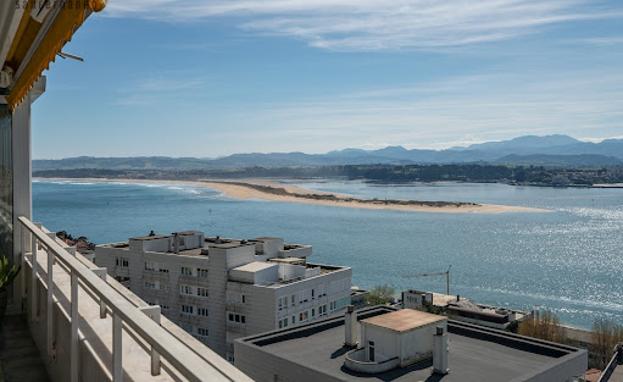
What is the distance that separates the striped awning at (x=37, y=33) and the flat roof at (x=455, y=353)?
5145 millimetres

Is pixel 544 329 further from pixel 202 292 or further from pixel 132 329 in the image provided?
pixel 132 329

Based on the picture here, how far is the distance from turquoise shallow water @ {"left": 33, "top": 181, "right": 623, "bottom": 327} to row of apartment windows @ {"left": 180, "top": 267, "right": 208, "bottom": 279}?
11100 millimetres

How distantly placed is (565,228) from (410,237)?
12422 millimetres

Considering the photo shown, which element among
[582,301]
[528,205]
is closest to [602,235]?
[582,301]

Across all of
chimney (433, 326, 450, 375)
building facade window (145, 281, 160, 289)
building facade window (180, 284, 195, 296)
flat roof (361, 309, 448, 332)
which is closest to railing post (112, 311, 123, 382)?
chimney (433, 326, 450, 375)

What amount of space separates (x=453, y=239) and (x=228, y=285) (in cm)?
2745

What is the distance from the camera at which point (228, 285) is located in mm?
13328

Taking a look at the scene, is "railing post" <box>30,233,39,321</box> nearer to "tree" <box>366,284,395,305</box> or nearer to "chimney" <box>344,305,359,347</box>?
"chimney" <box>344,305,359,347</box>

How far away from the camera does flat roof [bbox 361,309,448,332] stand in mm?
7703

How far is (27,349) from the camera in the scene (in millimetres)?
2629

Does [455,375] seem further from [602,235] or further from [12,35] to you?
[602,235]

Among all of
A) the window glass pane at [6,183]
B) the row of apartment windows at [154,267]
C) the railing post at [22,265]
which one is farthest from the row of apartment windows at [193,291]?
the railing post at [22,265]

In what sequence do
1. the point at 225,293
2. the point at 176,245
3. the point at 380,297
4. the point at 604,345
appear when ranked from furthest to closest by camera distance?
the point at 380,297 < the point at 176,245 < the point at 604,345 < the point at 225,293

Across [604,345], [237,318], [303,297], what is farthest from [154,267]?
[604,345]
